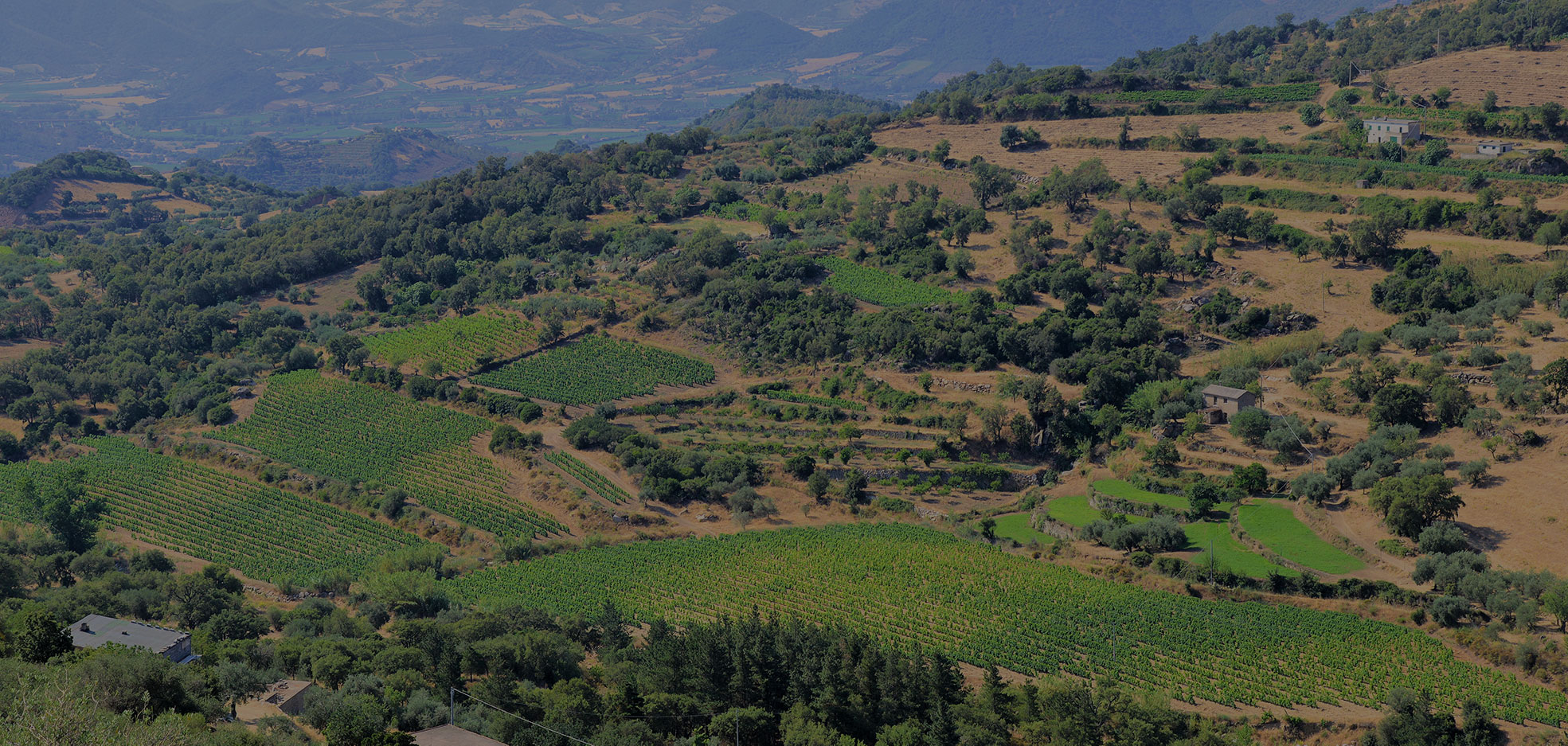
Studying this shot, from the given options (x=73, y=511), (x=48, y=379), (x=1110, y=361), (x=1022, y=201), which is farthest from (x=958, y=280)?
(x=48, y=379)

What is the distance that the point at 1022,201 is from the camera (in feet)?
287

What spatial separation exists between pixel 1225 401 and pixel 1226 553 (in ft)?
43.4

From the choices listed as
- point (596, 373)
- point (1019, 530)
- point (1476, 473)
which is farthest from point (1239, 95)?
point (1019, 530)

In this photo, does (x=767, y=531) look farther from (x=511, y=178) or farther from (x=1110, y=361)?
(x=511, y=178)

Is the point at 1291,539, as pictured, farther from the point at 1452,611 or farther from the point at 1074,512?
the point at 1074,512

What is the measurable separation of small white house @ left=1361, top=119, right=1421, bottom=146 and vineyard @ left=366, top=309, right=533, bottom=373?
63342 millimetres

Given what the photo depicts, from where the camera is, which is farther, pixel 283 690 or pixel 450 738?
pixel 283 690

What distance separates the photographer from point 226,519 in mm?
59750

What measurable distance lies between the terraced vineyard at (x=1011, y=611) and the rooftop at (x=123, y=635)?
42.7 feet

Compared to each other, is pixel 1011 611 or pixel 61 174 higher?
pixel 61 174

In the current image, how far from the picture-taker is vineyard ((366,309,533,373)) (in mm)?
77750

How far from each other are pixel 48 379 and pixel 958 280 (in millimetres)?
64202

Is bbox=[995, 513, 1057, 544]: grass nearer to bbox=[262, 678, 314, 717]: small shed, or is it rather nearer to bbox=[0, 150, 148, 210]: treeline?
bbox=[262, 678, 314, 717]: small shed

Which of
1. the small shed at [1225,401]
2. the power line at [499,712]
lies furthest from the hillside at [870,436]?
the small shed at [1225,401]
